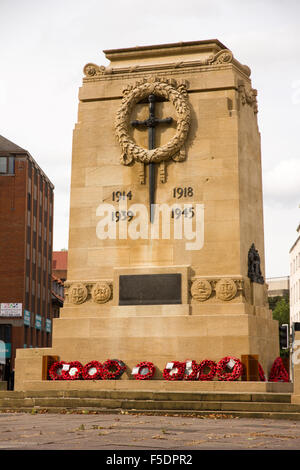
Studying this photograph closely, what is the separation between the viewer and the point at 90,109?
27.6 metres

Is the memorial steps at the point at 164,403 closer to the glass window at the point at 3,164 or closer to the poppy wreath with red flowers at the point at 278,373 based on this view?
the poppy wreath with red flowers at the point at 278,373

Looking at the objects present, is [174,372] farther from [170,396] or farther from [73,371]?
[73,371]

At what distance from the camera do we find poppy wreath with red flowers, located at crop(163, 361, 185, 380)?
23.4 m

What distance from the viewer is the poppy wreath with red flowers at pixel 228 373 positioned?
75.4 ft

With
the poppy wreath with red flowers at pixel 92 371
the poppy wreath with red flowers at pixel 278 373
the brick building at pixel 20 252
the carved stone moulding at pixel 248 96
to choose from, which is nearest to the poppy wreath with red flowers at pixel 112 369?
the poppy wreath with red flowers at pixel 92 371

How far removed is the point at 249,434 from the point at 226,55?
16.5 meters

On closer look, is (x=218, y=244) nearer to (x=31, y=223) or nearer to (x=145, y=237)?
(x=145, y=237)

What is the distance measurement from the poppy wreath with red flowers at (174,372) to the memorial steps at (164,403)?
129 cm

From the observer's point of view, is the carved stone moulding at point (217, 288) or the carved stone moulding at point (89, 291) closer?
the carved stone moulding at point (217, 288)

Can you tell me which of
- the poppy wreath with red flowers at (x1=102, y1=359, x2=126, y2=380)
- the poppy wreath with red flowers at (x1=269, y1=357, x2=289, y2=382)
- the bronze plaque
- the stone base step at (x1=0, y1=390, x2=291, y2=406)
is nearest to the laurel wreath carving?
the bronze plaque

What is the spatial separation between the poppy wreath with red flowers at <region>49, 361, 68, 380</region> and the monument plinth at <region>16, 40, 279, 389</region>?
19.8 inches

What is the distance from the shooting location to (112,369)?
80.1ft
